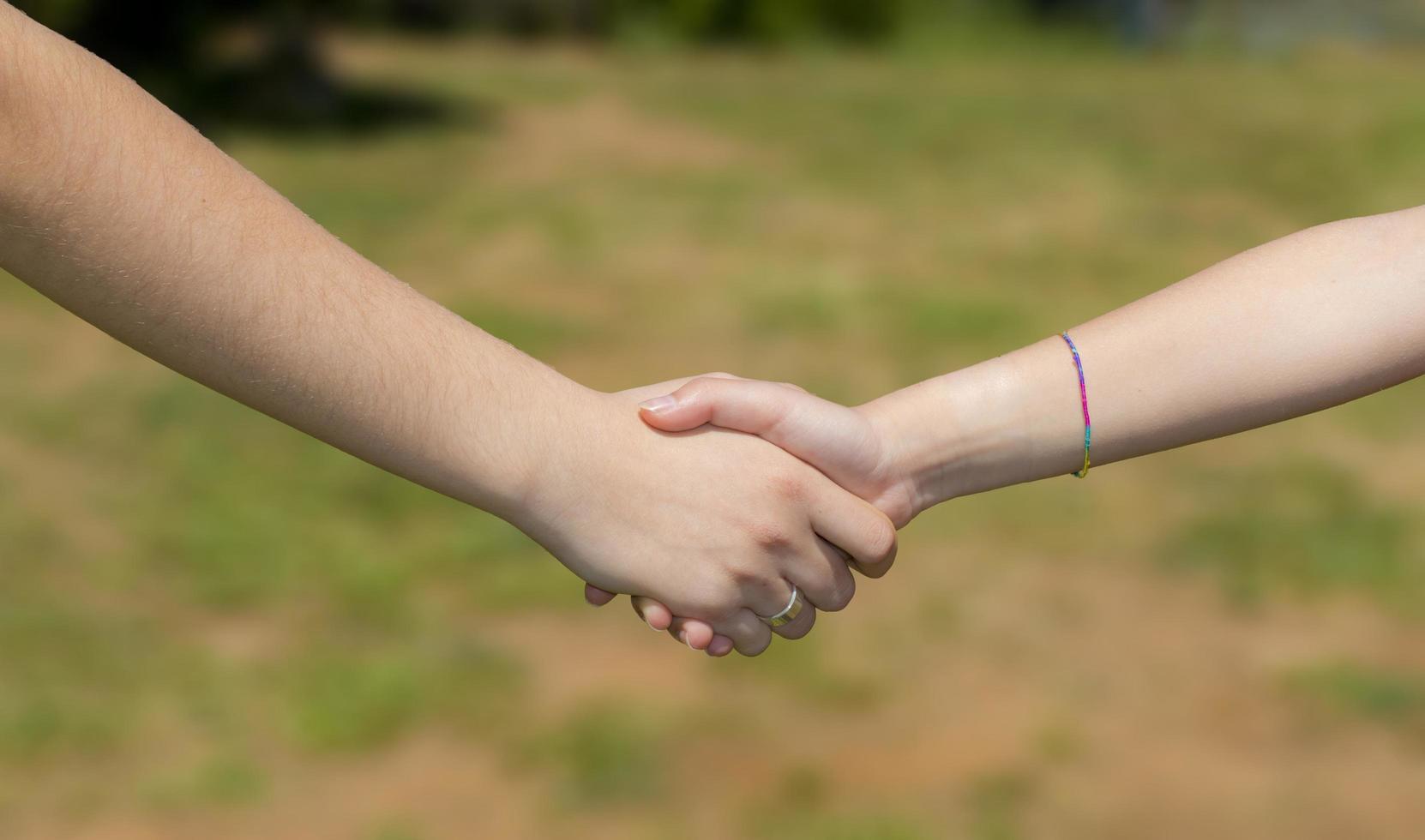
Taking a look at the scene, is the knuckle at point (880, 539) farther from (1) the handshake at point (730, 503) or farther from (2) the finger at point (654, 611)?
(2) the finger at point (654, 611)

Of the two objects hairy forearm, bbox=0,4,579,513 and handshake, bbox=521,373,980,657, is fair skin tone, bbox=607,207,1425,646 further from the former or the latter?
hairy forearm, bbox=0,4,579,513

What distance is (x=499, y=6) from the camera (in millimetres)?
17828

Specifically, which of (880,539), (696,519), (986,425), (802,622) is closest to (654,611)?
(696,519)

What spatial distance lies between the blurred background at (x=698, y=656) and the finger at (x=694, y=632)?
1448 mm

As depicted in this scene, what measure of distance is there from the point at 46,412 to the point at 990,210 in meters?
6.57

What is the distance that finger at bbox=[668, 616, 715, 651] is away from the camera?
250cm

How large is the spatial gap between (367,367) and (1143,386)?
1.32 meters

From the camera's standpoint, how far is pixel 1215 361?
2277mm

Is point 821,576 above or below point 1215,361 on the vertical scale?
below

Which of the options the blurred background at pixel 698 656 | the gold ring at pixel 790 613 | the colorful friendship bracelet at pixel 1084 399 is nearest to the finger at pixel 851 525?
the gold ring at pixel 790 613

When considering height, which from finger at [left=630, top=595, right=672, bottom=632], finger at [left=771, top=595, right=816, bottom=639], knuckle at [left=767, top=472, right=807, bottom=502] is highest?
knuckle at [left=767, top=472, right=807, bottom=502]

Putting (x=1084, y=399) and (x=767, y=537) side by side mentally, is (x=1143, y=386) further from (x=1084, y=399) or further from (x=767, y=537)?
(x=767, y=537)

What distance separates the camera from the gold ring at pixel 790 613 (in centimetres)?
257

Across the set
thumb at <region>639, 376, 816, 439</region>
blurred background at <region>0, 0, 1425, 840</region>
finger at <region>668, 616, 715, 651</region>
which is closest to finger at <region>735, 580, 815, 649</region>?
finger at <region>668, 616, 715, 651</region>
